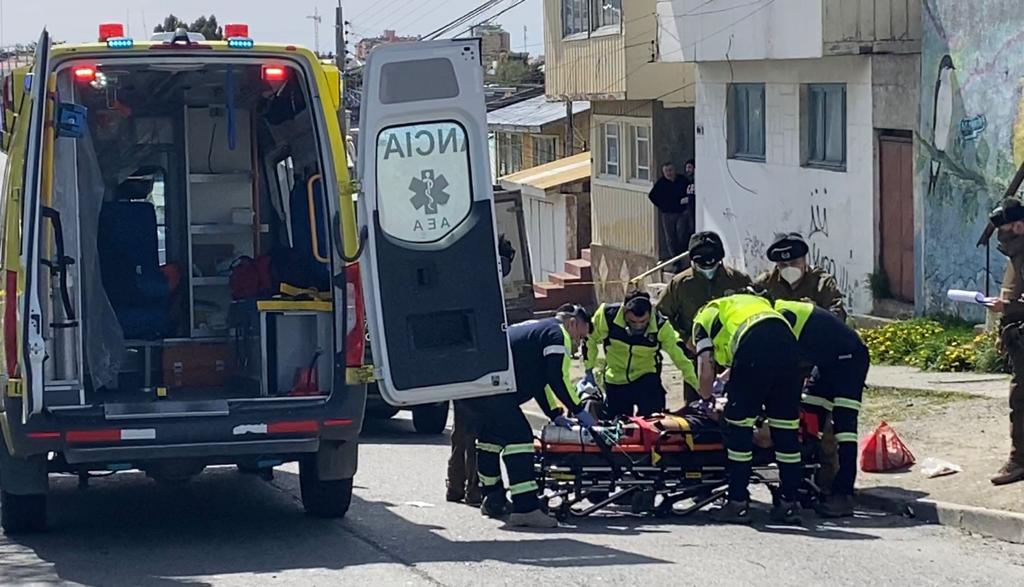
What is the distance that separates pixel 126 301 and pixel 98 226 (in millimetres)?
509

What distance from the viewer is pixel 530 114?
38.3 meters

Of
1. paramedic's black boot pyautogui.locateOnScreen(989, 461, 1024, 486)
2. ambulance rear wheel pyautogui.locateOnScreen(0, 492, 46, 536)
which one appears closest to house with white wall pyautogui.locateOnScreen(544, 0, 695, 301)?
paramedic's black boot pyautogui.locateOnScreen(989, 461, 1024, 486)

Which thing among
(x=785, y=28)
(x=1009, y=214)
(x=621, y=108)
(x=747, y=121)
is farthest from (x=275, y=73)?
(x=621, y=108)

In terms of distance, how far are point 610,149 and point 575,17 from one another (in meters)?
2.43

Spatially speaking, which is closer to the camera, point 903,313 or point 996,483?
point 996,483

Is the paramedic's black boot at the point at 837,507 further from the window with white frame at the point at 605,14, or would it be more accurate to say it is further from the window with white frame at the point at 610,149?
the window with white frame at the point at 610,149

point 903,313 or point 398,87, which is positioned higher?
point 398,87

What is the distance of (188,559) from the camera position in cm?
872

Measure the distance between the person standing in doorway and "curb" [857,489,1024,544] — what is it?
15050mm

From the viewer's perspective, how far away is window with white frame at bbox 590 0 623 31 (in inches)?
1100

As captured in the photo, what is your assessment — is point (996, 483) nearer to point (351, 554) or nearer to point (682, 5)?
point (351, 554)

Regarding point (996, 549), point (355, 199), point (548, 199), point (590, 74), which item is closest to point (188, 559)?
point (355, 199)

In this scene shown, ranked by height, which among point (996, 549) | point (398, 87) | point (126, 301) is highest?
point (398, 87)

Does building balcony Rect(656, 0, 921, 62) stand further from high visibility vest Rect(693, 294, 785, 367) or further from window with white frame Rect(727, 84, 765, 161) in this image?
high visibility vest Rect(693, 294, 785, 367)
